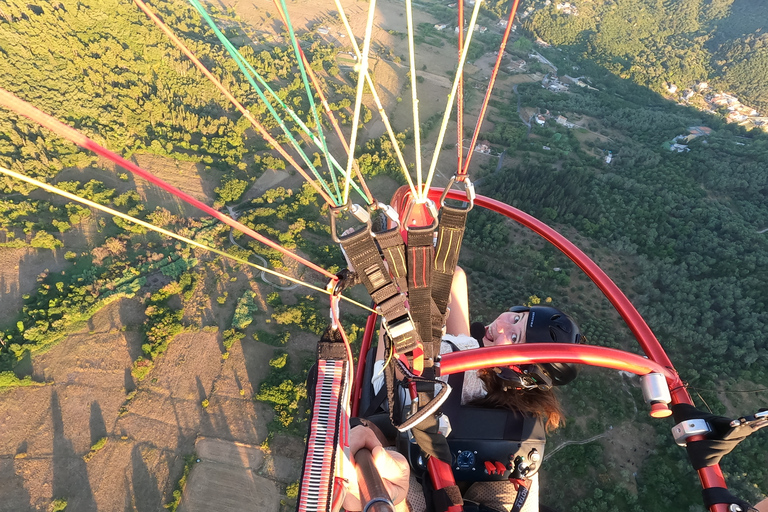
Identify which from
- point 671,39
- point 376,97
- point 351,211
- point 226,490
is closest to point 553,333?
point 351,211

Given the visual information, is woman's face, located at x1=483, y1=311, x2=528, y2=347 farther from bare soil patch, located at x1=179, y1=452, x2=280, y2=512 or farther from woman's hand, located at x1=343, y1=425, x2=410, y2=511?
bare soil patch, located at x1=179, y1=452, x2=280, y2=512

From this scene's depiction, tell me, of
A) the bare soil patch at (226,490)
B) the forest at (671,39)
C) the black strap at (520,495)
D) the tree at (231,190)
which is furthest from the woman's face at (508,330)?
the forest at (671,39)

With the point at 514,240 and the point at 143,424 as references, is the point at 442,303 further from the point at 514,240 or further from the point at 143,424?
the point at 514,240

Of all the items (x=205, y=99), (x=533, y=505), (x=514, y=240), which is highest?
(x=205, y=99)

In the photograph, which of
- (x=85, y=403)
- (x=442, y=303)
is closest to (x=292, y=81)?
(x=85, y=403)

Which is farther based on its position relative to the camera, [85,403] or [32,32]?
[32,32]

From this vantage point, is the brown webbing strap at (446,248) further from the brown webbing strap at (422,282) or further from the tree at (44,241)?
the tree at (44,241)
